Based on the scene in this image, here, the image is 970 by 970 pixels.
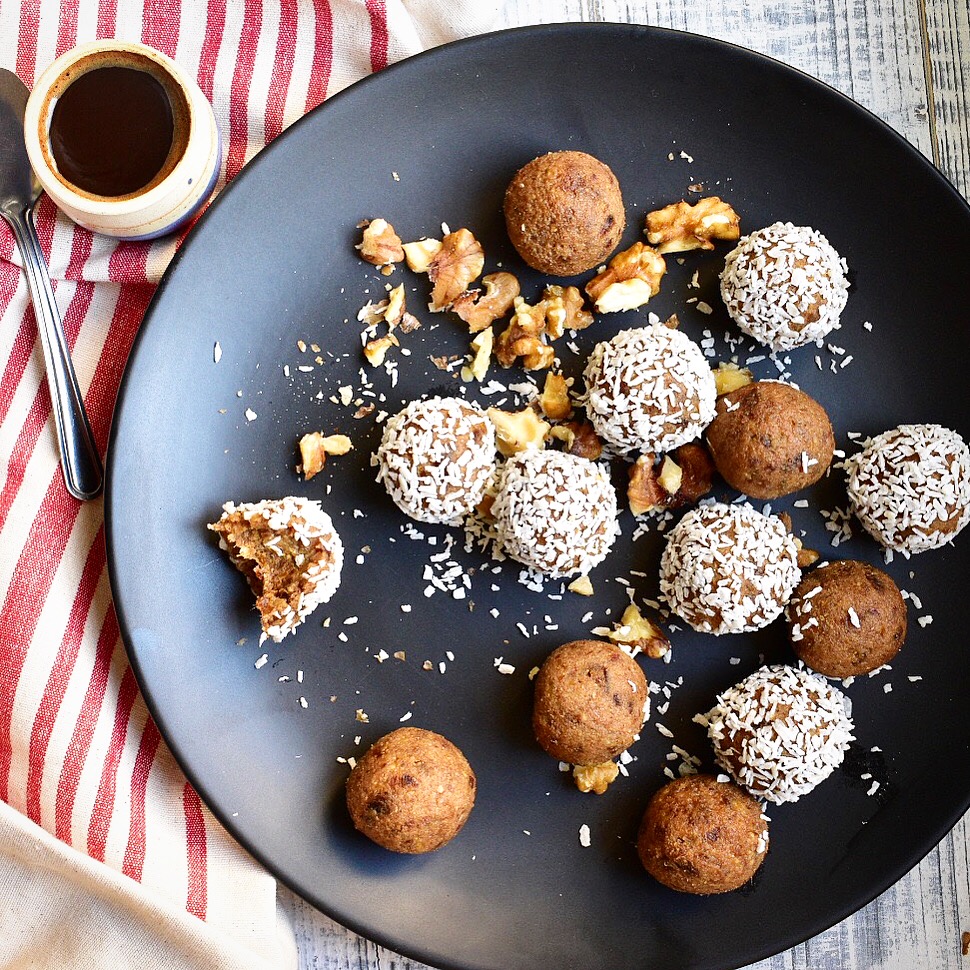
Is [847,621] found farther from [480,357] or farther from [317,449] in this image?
[317,449]

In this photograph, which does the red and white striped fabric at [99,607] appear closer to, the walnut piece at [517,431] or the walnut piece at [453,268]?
the walnut piece at [453,268]

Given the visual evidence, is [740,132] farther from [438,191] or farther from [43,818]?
[43,818]

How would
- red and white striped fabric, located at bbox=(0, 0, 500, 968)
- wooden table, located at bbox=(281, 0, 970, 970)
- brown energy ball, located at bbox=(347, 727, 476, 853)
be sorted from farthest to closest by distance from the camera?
1. wooden table, located at bbox=(281, 0, 970, 970)
2. red and white striped fabric, located at bbox=(0, 0, 500, 968)
3. brown energy ball, located at bbox=(347, 727, 476, 853)

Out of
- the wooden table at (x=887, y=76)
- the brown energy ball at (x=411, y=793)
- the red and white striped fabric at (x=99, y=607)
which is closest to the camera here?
the brown energy ball at (x=411, y=793)

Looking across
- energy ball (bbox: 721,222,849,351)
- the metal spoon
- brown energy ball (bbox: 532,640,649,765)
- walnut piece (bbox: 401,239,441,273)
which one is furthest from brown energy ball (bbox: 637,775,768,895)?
the metal spoon

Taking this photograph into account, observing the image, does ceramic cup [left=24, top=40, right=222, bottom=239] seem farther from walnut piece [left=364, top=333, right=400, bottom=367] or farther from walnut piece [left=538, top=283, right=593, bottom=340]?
walnut piece [left=538, top=283, right=593, bottom=340]

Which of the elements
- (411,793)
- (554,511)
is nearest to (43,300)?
(554,511)

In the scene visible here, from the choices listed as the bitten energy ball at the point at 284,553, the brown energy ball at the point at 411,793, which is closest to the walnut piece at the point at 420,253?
the bitten energy ball at the point at 284,553
